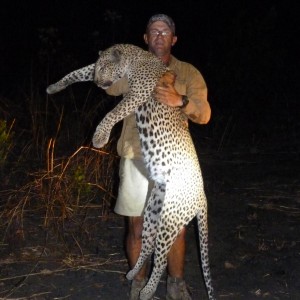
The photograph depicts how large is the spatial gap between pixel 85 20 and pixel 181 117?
11828 mm

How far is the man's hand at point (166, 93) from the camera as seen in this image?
12.3 ft

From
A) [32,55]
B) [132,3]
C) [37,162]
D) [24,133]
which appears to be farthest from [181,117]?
[132,3]

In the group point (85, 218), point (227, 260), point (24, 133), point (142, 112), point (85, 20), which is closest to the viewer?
point (142, 112)

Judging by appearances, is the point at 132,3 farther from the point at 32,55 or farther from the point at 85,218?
the point at 85,218

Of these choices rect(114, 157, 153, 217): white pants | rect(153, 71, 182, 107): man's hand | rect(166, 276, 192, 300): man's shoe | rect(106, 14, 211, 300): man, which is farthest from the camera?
rect(166, 276, 192, 300): man's shoe

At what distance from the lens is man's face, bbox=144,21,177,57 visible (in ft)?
12.6

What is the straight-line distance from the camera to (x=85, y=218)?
5.36 m

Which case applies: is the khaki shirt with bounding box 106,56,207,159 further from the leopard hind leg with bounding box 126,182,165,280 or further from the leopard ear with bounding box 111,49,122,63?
the leopard hind leg with bounding box 126,182,165,280

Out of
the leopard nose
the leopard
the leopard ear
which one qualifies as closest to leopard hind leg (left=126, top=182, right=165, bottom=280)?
the leopard

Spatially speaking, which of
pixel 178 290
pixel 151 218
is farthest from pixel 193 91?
pixel 178 290

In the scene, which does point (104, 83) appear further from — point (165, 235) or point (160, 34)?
point (165, 235)

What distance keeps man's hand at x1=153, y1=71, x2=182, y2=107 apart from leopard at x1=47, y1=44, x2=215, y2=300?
3 cm

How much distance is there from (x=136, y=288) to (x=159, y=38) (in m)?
1.49

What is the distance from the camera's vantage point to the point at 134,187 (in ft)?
13.1
